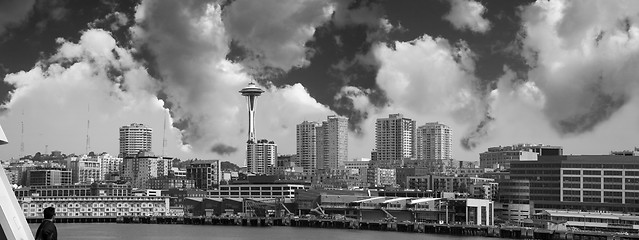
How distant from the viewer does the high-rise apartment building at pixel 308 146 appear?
279 feet

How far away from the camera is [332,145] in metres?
84.4

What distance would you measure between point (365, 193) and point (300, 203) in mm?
3832

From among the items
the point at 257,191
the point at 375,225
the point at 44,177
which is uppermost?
the point at 44,177

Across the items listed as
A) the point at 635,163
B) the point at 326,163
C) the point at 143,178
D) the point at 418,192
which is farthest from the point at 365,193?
the point at 326,163

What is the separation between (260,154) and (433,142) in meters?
15.2

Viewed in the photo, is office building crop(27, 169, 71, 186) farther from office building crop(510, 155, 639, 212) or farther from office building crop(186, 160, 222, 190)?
office building crop(510, 155, 639, 212)

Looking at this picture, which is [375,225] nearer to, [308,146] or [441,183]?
[441,183]

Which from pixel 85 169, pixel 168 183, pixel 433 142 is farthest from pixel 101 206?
pixel 433 142

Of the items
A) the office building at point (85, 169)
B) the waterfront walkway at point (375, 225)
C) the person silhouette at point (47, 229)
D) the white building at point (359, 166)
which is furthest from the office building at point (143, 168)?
the person silhouette at point (47, 229)

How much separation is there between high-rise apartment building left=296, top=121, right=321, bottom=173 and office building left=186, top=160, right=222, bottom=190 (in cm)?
1348

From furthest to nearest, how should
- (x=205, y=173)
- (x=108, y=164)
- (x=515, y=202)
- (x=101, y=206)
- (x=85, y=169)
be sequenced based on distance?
1. (x=108, y=164)
2. (x=85, y=169)
3. (x=205, y=173)
4. (x=101, y=206)
5. (x=515, y=202)

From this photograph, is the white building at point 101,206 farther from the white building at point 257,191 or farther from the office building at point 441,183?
the office building at point 441,183

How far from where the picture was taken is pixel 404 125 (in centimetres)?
8394

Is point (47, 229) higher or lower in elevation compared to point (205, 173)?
higher
